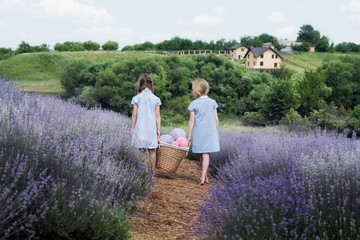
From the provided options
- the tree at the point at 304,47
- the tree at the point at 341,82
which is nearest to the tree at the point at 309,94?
the tree at the point at 341,82

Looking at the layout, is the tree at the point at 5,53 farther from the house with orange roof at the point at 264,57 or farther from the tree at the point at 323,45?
the tree at the point at 323,45

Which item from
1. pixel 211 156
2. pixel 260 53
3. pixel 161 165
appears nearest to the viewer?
pixel 161 165

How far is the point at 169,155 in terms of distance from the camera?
5.53 meters

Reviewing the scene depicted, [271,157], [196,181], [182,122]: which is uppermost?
[271,157]

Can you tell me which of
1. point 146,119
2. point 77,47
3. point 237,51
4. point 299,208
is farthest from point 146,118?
point 237,51

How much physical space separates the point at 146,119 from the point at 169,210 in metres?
1.57

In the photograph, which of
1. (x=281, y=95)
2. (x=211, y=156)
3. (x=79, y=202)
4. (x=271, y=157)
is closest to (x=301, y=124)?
(x=281, y=95)

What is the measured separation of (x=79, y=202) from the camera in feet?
8.84

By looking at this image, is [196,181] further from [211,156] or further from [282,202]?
[282,202]

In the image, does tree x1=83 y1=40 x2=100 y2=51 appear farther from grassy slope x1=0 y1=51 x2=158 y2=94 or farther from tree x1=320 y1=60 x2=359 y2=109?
A: tree x1=320 y1=60 x2=359 y2=109

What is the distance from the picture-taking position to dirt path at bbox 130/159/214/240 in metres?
3.44

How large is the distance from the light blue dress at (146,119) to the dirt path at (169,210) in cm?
69

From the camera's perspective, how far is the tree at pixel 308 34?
88250 mm

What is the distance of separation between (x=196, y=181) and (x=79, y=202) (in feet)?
11.1
